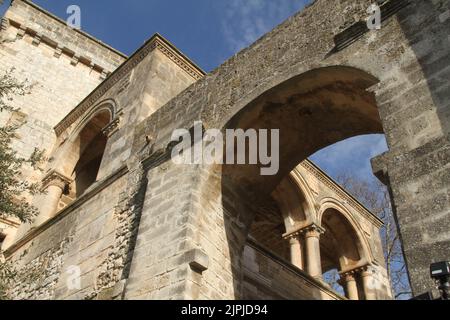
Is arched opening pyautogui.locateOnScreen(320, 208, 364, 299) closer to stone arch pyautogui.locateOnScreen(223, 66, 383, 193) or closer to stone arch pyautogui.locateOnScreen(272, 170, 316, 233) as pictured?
stone arch pyautogui.locateOnScreen(272, 170, 316, 233)

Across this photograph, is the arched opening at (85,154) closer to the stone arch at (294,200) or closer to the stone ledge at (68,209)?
the stone ledge at (68,209)

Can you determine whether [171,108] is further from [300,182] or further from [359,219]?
[359,219]

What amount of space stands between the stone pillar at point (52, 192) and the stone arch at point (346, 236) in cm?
649

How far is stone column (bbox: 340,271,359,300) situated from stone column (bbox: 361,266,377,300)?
218 millimetres

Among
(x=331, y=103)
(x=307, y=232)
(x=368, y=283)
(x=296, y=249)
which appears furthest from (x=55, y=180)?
(x=368, y=283)

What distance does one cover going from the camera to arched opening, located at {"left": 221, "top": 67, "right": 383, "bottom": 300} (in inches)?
231

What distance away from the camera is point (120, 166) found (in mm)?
8242

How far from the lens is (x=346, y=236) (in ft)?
38.3

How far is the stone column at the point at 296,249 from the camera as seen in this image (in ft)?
32.4

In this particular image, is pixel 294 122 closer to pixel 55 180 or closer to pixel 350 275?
pixel 350 275

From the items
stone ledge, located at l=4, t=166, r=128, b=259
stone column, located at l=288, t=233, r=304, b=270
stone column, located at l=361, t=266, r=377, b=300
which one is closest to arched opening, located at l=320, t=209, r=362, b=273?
stone column, located at l=361, t=266, r=377, b=300

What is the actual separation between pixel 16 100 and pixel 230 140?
30.2ft
